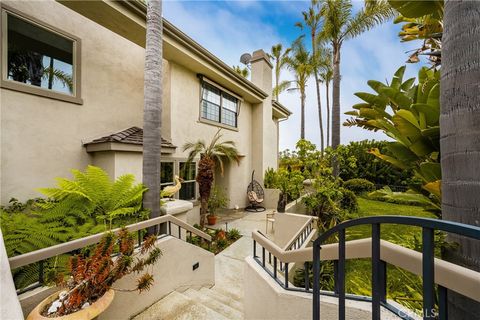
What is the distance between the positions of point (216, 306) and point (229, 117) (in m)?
8.47

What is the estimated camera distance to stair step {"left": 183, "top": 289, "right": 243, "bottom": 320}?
357cm

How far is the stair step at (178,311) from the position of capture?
309cm

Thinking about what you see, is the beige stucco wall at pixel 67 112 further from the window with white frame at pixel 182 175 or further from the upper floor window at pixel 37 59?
the window with white frame at pixel 182 175

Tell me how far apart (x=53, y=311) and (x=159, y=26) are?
470 centimetres

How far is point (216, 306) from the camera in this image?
3783 mm

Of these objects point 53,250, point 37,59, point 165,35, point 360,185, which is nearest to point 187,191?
point 165,35

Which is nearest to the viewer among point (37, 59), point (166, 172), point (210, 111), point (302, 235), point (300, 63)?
point (37, 59)

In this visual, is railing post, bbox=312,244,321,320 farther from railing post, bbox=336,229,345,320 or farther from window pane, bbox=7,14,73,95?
window pane, bbox=7,14,73,95

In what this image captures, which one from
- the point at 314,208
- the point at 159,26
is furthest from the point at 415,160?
the point at 314,208

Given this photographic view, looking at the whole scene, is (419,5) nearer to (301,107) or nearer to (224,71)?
(224,71)

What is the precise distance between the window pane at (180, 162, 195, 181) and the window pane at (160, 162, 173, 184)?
0.51m

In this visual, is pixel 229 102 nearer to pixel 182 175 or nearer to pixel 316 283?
pixel 182 175

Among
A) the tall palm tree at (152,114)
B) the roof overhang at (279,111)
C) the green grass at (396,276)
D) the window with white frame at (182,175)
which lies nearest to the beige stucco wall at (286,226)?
the green grass at (396,276)

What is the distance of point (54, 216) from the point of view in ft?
10.5
